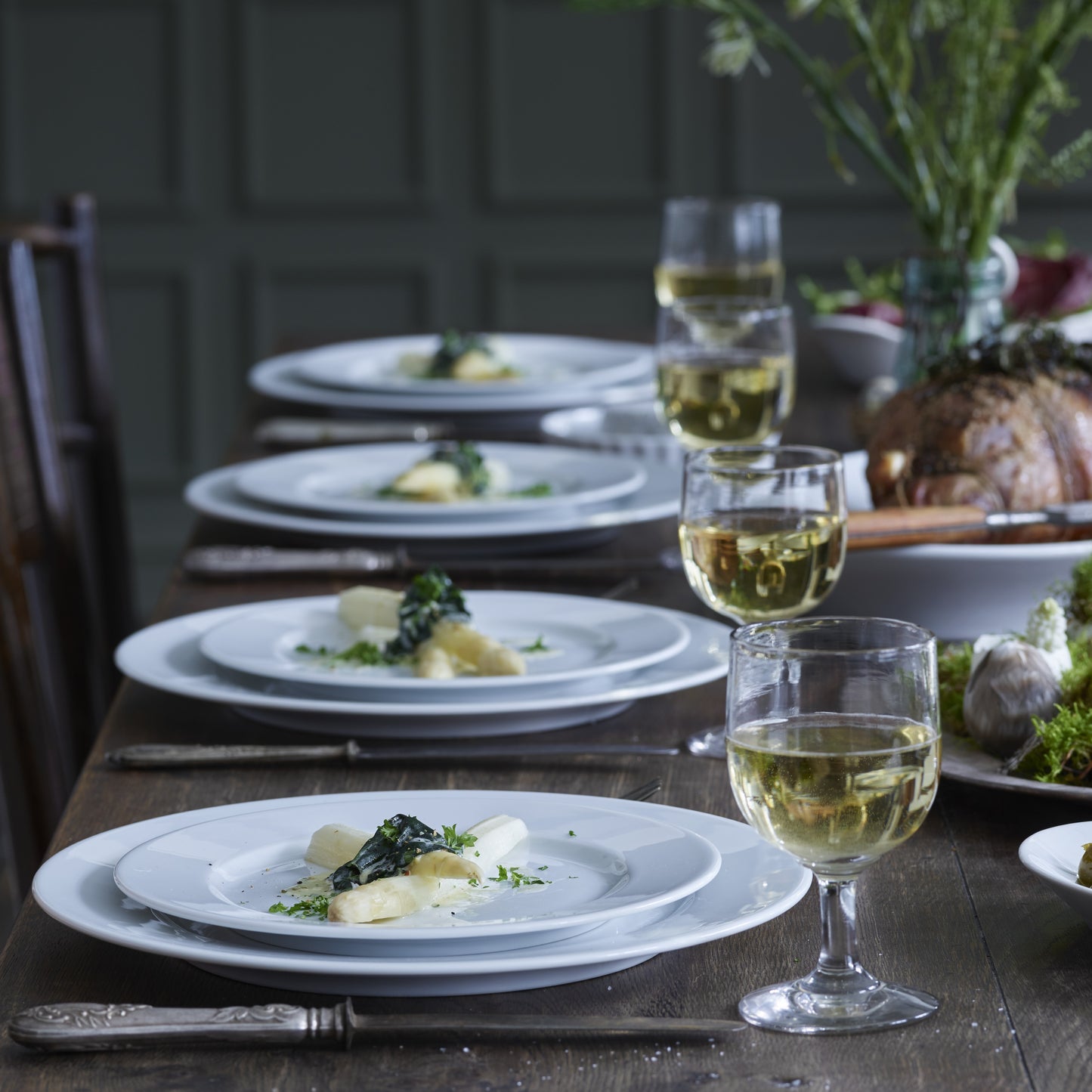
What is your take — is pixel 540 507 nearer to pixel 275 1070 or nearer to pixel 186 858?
pixel 186 858

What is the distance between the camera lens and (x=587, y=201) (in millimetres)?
5168

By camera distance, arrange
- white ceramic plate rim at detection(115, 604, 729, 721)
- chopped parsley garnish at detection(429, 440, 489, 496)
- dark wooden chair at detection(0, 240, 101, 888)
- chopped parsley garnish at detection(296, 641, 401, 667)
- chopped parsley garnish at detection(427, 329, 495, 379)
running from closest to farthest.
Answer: white ceramic plate rim at detection(115, 604, 729, 721), chopped parsley garnish at detection(296, 641, 401, 667), chopped parsley garnish at detection(429, 440, 489, 496), dark wooden chair at detection(0, 240, 101, 888), chopped parsley garnish at detection(427, 329, 495, 379)

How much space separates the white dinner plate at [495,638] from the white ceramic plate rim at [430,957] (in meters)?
0.27

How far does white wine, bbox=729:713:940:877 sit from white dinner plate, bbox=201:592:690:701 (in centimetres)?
36

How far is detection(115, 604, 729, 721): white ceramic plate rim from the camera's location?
1.06 meters

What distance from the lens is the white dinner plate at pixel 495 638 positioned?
1.09m

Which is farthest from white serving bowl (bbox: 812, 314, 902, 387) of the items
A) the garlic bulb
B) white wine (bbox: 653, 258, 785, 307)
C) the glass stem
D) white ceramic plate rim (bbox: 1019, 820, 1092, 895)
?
the glass stem

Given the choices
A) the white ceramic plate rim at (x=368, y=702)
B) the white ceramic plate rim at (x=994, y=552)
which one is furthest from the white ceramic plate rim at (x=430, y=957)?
the white ceramic plate rim at (x=994, y=552)

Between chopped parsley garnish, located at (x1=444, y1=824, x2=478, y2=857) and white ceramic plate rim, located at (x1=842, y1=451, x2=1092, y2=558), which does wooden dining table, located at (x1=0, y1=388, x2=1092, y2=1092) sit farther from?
white ceramic plate rim, located at (x1=842, y1=451, x2=1092, y2=558)

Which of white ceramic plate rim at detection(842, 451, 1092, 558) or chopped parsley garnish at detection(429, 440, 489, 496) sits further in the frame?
chopped parsley garnish at detection(429, 440, 489, 496)

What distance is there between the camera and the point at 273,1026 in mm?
→ 678

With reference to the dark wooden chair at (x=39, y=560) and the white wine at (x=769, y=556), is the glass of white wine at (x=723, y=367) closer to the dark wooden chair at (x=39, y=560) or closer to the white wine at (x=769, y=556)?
the white wine at (x=769, y=556)

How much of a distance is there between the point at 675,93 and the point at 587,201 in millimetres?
409

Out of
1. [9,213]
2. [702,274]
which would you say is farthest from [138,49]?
[702,274]
